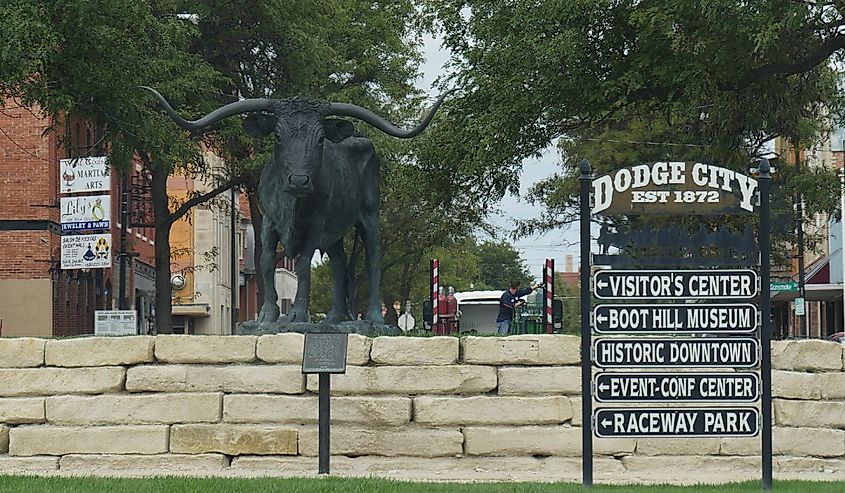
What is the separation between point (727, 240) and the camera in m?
11.4

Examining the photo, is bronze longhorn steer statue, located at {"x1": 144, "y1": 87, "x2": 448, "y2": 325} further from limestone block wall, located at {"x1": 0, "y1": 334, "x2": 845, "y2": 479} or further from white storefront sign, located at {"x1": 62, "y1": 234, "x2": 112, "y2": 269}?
white storefront sign, located at {"x1": 62, "y1": 234, "x2": 112, "y2": 269}

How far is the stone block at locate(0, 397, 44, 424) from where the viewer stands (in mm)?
13086

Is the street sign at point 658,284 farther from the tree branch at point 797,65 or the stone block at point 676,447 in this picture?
the tree branch at point 797,65

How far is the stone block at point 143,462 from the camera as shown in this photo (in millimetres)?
12758

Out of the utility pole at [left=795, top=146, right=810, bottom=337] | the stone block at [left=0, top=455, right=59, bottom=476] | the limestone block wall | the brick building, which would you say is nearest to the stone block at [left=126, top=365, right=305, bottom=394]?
the limestone block wall

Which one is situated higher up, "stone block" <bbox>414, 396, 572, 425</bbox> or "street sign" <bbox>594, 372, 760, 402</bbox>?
"street sign" <bbox>594, 372, 760, 402</bbox>

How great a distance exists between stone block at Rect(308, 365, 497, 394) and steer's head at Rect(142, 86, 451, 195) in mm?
1786

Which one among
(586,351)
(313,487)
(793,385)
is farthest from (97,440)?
(793,385)

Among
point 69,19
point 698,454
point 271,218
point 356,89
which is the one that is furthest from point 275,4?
point 698,454

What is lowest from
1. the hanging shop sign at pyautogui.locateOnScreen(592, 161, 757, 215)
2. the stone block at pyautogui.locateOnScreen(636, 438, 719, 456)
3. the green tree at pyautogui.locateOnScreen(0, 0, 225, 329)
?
the stone block at pyautogui.locateOnScreen(636, 438, 719, 456)

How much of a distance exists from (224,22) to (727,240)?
74.8ft

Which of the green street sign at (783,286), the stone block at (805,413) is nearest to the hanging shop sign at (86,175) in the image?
the stone block at (805,413)

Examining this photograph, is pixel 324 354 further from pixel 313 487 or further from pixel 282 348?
pixel 313 487

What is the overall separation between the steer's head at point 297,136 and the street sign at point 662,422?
355cm
